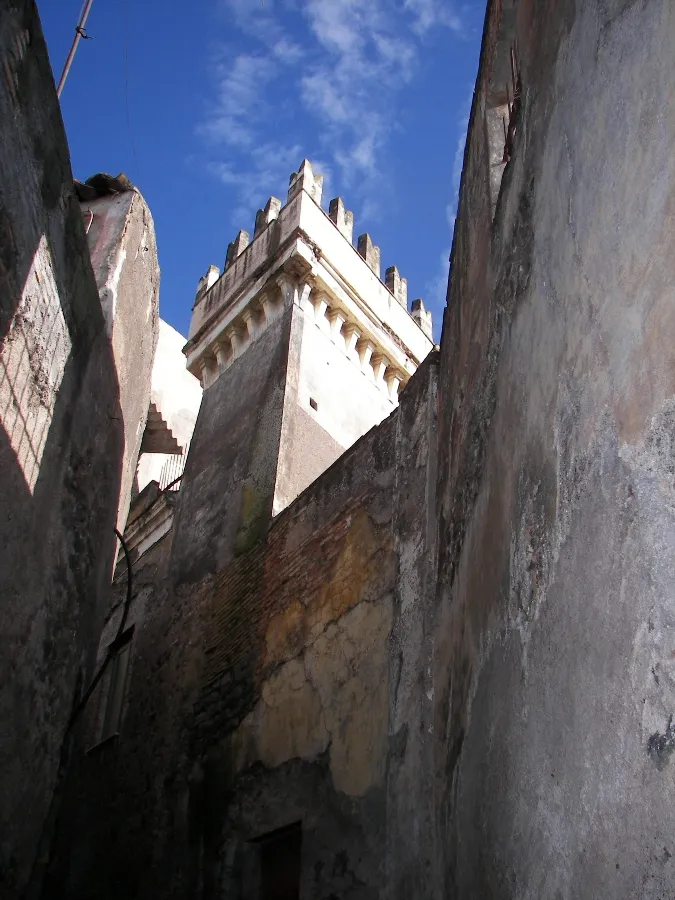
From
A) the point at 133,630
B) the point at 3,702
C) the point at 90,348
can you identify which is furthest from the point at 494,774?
the point at 133,630

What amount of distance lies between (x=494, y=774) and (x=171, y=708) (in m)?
5.28

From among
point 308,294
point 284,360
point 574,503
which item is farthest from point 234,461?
point 574,503

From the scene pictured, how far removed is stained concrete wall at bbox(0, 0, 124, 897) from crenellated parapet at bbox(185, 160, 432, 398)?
198 inches

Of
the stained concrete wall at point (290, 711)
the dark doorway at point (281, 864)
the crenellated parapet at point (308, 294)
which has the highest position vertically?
the crenellated parapet at point (308, 294)

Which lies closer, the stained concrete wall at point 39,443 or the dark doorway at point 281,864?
Result: the stained concrete wall at point 39,443

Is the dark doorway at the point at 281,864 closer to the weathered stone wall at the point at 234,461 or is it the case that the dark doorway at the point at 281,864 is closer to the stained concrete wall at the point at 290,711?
the stained concrete wall at the point at 290,711

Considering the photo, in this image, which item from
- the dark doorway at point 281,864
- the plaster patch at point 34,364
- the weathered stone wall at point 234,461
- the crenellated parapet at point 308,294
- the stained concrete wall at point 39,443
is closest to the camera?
the stained concrete wall at point 39,443

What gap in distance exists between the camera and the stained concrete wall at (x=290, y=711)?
5031mm

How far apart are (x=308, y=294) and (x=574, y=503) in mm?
8798

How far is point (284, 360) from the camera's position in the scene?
995 centimetres

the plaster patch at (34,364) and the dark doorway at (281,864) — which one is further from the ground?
the plaster patch at (34,364)

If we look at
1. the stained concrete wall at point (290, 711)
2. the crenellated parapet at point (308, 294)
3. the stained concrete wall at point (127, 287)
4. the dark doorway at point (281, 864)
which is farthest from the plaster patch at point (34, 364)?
the crenellated parapet at point (308, 294)

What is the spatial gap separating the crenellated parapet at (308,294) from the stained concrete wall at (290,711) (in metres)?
3.94

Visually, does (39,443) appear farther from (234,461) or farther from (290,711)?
(234,461)
